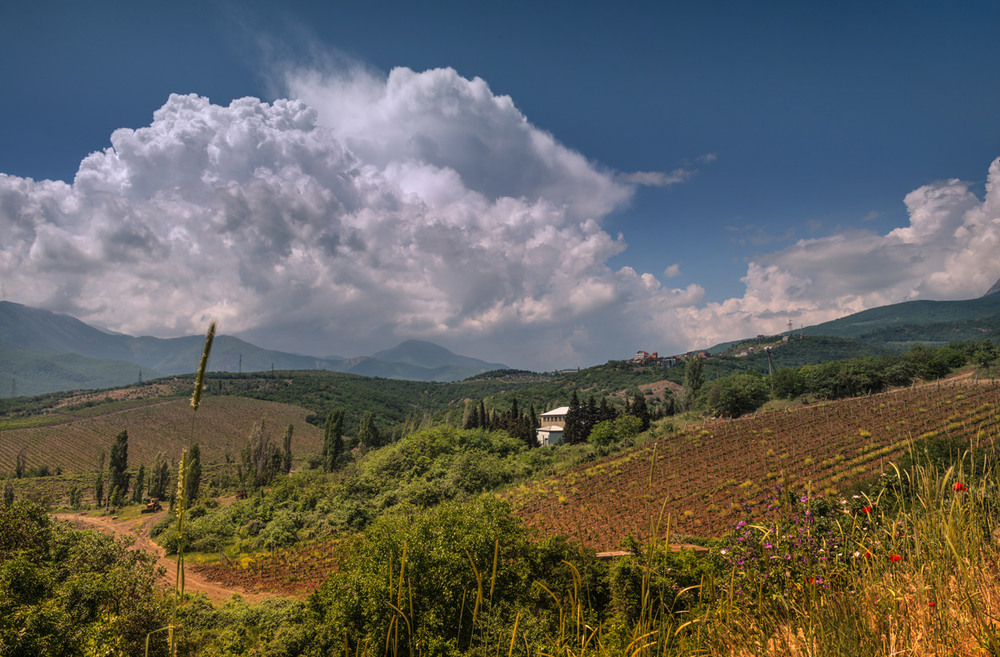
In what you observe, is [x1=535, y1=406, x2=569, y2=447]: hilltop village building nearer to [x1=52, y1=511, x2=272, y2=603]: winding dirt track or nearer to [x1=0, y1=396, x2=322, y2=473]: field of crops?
[x1=52, y1=511, x2=272, y2=603]: winding dirt track

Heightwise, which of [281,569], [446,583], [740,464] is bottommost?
[281,569]

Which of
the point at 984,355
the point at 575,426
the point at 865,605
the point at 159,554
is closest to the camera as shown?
the point at 865,605

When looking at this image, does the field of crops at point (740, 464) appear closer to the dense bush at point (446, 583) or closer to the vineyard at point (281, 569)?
the dense bush at point (446, 583)

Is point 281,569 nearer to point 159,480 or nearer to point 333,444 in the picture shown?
point 333,444

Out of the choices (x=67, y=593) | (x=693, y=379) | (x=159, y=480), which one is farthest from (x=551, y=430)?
(x=67, y=593)

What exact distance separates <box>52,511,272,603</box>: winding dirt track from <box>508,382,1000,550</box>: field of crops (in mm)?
16723

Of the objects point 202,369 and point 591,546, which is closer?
point 202,369

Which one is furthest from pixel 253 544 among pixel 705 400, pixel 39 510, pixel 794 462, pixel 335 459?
pixel 705 400

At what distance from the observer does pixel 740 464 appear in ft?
103

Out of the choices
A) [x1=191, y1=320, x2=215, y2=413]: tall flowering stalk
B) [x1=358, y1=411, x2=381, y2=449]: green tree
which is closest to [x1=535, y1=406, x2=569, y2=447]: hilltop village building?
[x1=358, y1=411, x2=381, y2=449]: green tree

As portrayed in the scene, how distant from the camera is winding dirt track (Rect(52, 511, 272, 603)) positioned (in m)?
24.3

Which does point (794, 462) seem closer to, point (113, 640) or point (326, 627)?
point (326, 627)

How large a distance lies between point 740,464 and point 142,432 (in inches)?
4398

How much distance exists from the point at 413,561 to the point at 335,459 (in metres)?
51.4
